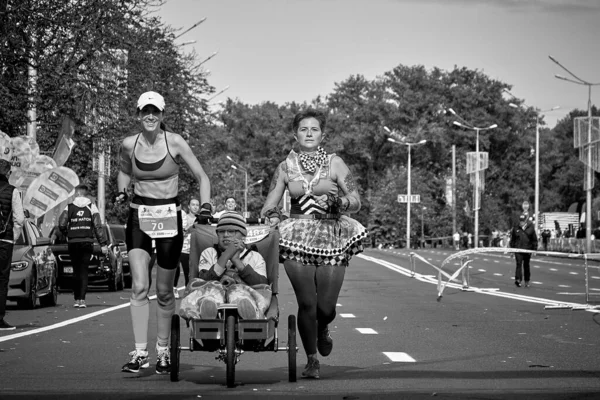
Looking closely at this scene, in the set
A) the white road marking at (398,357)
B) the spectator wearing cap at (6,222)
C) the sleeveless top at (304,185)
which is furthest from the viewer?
the spectator wearing cap at (6,222)

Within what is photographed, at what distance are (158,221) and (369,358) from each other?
2.47 meters

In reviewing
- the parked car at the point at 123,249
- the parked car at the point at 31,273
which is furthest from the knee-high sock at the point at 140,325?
the parked car at the point at 123,249

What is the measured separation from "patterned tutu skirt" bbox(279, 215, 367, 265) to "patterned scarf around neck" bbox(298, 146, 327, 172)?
40 cm

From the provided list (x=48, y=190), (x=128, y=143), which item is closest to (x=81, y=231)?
(x=48, y=190)

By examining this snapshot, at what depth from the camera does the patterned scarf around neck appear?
9.31m

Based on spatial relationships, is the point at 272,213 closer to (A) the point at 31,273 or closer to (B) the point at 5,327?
(B) the point at 5,327

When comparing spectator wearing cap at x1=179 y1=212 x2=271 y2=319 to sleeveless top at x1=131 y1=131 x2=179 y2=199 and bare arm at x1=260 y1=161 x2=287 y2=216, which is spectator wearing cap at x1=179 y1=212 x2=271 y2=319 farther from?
sleeveless top at x1=131 y1=131 x2=179 y2=199

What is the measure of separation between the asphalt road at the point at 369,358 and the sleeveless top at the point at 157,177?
1.37 m

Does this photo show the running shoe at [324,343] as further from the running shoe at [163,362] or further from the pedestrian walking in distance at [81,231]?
the pedestrian walking in distance at [81,231]

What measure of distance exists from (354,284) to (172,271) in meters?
20.0

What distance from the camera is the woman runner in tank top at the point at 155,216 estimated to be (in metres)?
9.45

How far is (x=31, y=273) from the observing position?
18656mm

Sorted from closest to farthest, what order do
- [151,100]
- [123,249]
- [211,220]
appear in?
[211,220] → [151,100] → [123,249]

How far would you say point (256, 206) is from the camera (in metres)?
132
